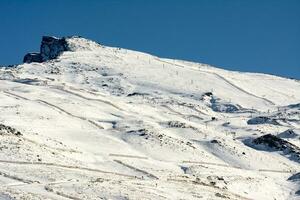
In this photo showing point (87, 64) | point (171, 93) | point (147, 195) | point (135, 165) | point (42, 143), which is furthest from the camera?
point (87, 64)

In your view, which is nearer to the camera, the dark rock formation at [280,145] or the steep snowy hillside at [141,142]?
the steep snowy hillside at [141,142]

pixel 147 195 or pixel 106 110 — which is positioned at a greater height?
pixel 106 110

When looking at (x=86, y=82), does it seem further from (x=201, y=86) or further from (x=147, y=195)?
(x=147, y=195)

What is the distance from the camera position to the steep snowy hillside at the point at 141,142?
5477 centimetres

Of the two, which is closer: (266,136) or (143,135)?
(143,135)

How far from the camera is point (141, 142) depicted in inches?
3317

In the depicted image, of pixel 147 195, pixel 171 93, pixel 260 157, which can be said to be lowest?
pixel 147 195

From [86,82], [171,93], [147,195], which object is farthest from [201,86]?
[147,195]

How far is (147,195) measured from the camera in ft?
167

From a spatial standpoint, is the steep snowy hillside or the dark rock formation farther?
the dark rock formation

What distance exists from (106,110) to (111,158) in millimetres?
42719

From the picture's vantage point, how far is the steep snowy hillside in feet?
180

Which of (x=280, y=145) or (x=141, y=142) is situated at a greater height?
(x=280, y=145)

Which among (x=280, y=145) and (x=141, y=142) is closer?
(x=141, y=142)
